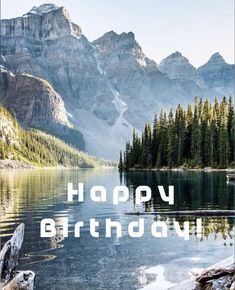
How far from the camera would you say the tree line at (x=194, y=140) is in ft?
454

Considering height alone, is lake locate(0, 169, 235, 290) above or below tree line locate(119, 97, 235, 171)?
below

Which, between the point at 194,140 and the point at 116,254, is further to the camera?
the point at 194,140

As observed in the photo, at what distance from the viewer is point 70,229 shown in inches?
1457

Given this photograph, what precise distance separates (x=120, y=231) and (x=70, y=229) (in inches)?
160

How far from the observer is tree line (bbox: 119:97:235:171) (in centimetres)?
13825

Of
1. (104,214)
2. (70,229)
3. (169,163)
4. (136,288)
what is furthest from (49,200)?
(169,163)

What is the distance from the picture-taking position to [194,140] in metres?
147

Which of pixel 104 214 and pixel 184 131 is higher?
pixel 184 131

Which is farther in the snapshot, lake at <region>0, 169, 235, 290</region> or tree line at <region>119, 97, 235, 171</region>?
tree line at <region>119, 97, 235, 171</region>

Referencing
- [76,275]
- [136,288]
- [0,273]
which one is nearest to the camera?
[0,273]

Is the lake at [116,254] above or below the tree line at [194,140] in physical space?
below

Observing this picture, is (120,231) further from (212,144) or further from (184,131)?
(184,131)

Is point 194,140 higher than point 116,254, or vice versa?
point 194,140

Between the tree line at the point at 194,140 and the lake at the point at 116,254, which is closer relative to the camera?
the lake at the point at 116,254
